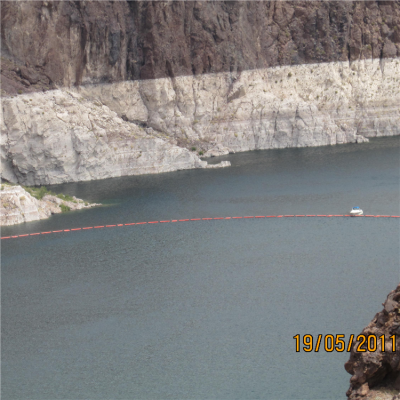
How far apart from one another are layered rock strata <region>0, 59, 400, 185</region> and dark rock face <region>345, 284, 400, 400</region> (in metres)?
57.8

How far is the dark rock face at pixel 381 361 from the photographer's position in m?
16.5

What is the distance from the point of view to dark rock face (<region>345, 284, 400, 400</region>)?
54.0 ft

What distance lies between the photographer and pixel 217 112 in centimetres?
9088

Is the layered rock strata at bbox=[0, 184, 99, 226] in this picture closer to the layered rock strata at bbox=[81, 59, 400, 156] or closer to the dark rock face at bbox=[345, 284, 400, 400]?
the layered rock strata at bbox=[81, 59, 400, 156]

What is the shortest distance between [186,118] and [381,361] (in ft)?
242

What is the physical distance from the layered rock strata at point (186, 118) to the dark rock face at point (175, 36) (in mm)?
1620

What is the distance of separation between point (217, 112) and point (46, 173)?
2637cm

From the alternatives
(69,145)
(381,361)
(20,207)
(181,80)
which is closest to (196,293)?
(381,361)

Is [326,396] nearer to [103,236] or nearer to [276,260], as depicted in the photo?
[276,260]

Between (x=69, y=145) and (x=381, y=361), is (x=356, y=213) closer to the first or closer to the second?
(x=69, y=145)

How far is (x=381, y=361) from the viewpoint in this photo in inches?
655

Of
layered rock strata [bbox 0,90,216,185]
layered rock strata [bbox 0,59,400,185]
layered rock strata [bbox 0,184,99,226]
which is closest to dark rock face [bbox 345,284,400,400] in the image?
layered rock strata [bbox 0,184,99,226]

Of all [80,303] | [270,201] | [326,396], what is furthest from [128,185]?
[326,396]

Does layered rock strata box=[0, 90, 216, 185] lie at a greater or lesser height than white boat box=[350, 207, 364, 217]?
greater
